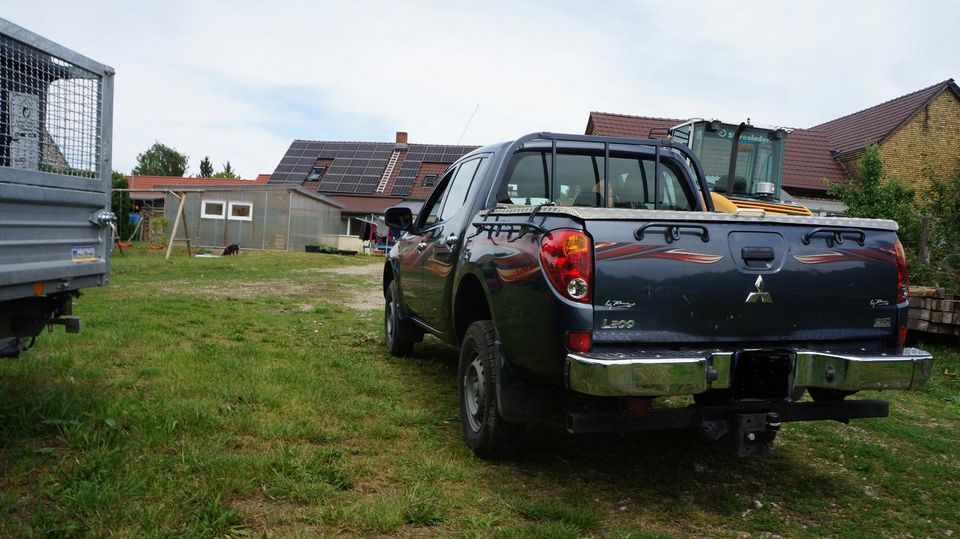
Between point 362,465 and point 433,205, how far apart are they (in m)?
2.89

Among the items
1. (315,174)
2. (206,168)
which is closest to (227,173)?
(206,168)

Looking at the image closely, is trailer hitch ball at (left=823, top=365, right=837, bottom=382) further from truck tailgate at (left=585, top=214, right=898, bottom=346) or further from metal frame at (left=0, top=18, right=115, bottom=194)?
metal frame at (left=0, top=18, right=115, bottom=194)

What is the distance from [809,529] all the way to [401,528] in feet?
6.29

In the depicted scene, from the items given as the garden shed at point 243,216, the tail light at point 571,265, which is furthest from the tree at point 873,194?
the garden shed at point 243,216

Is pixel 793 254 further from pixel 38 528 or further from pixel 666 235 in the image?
pixel 38 528

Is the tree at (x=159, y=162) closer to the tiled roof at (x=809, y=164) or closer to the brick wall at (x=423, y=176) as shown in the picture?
the brick wall at (x=423, y=176)

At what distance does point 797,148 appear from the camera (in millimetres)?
29891

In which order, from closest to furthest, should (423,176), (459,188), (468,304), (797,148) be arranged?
(468,304) → (459,188) → (797,148) → (423,176)

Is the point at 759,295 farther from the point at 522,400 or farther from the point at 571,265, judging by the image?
the point at 522,400

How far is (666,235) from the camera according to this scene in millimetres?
3338

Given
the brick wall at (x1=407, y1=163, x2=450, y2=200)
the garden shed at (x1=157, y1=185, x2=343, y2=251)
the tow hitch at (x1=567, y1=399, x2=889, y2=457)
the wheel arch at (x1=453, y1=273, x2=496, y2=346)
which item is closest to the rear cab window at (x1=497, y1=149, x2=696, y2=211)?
the wheel arch at (x1=453, y1=273, x2=496, y2=346)

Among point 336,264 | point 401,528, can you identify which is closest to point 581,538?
point 401,528

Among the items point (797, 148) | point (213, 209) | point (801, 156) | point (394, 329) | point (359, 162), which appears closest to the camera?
point (394, 329)

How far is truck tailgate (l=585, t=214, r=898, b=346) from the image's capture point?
3254mm
